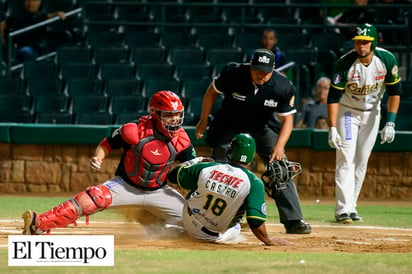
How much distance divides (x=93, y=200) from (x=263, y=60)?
1.94 metres

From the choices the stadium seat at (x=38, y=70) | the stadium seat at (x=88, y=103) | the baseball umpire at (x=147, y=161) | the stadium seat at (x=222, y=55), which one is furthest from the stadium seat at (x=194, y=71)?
the baseball umpire at (x=147, y=161)

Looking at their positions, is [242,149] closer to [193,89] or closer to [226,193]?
[226,193]

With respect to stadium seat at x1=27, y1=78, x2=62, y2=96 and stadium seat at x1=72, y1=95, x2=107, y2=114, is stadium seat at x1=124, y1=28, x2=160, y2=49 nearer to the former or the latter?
stadium seat at x1=27, y1=78, x2=62, y2=96

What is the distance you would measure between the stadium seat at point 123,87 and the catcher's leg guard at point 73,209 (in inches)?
265

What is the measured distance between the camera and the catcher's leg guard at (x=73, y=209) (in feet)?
28.2

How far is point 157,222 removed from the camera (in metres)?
9.36

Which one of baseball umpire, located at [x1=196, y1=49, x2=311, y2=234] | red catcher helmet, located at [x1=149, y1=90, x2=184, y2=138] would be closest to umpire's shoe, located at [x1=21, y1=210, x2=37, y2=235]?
red catcher helmet, located at [x1=149, y1=90, x2=184, y2=138]

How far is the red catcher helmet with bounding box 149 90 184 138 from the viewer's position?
893cm

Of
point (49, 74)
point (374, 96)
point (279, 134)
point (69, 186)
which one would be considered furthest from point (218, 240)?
point (49, 74)

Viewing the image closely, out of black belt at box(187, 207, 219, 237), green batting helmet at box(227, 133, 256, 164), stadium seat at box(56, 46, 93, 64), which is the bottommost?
black belt at box(187, 207, 219, 237)

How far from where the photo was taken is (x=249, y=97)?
9.88 metres

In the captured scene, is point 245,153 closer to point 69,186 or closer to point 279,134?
point 279,134

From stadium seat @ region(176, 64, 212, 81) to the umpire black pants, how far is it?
18.4 feet

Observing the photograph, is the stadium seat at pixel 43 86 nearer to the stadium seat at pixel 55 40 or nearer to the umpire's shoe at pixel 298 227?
the stadium seat at pixel 55 40
